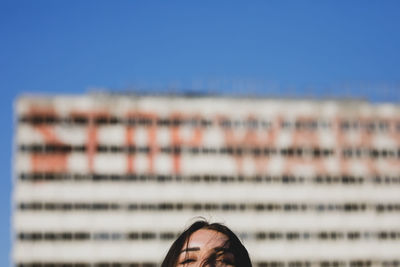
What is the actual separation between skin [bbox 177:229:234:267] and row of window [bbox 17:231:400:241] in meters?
84.0

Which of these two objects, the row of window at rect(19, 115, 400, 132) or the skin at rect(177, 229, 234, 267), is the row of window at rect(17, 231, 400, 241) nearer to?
the row of window at rect(19, 115, 400, 132)

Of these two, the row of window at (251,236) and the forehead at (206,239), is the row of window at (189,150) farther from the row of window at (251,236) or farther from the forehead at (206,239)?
the forehead at (206,239)

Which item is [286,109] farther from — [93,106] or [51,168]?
[51,168]

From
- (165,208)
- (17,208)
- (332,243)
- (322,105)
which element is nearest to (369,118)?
(322,105)

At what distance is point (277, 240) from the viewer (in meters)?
88.3

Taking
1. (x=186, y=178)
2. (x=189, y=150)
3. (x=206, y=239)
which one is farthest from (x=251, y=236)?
(x=206, y=239)

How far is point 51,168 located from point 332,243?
3637 centimetres

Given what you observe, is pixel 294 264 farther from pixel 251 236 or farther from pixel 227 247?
pixel 227 247

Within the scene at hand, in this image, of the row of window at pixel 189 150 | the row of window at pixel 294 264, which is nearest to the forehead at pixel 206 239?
the row of window at pixel 294 264

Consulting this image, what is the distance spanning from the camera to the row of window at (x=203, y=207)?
85.1 m

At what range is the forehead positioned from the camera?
2453 mm

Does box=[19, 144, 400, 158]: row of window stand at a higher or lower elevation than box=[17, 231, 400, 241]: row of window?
higher

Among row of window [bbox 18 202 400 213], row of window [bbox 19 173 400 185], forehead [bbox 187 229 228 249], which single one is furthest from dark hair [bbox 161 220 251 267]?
row of window [bbox 19 173 400 185]

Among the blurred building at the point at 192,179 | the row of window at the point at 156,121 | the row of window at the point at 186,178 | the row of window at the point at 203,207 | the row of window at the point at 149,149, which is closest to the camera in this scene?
the row of window at the point at 203,207
